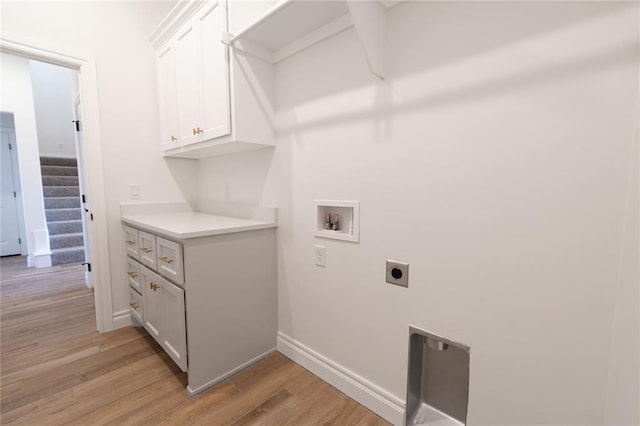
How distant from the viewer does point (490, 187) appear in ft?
3.25

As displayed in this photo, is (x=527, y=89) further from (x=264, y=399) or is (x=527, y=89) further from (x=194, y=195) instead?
(x=194, y=195)

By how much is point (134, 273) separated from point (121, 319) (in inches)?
18.9

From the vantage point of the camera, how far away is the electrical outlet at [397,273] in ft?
4.04

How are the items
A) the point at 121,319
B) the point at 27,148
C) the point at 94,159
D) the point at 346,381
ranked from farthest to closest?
the point at 27,148, the point at 121,319, the point at 94,159, the point at 346,381

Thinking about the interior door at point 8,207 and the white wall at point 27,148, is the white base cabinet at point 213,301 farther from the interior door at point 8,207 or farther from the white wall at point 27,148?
the interior door at point 8,207

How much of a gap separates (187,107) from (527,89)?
1931mm

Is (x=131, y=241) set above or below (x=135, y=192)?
below

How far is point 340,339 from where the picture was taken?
152cm

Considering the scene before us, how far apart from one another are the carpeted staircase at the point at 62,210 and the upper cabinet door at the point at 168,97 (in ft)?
10.8

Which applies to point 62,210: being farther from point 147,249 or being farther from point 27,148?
point 147,249

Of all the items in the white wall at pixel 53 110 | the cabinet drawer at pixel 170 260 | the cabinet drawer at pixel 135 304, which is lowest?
the cabinet drawer at pixel 135 304

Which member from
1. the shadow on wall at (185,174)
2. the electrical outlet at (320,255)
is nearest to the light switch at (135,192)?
the shadow on wall at (185,174)

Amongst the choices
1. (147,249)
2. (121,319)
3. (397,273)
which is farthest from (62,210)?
(397,273)

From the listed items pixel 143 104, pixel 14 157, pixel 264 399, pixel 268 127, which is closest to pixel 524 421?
pixel 264 399
